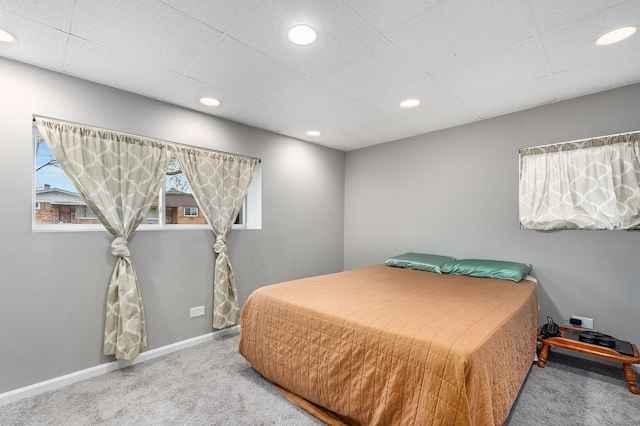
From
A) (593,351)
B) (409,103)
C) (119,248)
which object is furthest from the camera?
(409,103)

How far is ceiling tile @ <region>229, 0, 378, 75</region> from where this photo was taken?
1555 millimetres

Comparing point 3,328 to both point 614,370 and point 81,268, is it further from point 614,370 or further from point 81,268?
point 614,370

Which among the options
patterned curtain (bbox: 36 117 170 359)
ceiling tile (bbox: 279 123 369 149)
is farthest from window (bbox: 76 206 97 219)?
ceiling tile (bbox: 279 123 369 149)

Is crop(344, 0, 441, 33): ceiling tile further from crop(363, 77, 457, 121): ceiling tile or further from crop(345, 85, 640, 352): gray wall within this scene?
crop(345, 85, 640, 352): gray wall

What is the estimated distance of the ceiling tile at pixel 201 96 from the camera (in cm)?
248

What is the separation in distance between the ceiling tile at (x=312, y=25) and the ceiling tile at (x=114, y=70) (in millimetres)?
878

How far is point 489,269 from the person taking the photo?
286 centimetres

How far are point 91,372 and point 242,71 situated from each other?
2.67 meters

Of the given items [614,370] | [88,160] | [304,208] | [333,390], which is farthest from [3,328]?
[614,370]

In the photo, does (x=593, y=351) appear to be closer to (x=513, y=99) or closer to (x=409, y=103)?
(x=513, y=99)

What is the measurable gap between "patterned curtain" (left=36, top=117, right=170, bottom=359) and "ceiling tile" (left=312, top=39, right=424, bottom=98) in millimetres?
1801

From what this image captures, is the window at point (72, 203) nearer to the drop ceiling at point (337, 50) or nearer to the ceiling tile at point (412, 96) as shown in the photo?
the drop ceiling at point (337, 50)

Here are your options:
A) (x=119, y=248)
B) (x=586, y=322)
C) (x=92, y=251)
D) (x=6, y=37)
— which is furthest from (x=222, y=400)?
(x=586, y=322)

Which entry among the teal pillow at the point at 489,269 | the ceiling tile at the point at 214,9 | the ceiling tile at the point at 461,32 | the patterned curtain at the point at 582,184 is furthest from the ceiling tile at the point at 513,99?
the ceiling tile at the point at 214,9
